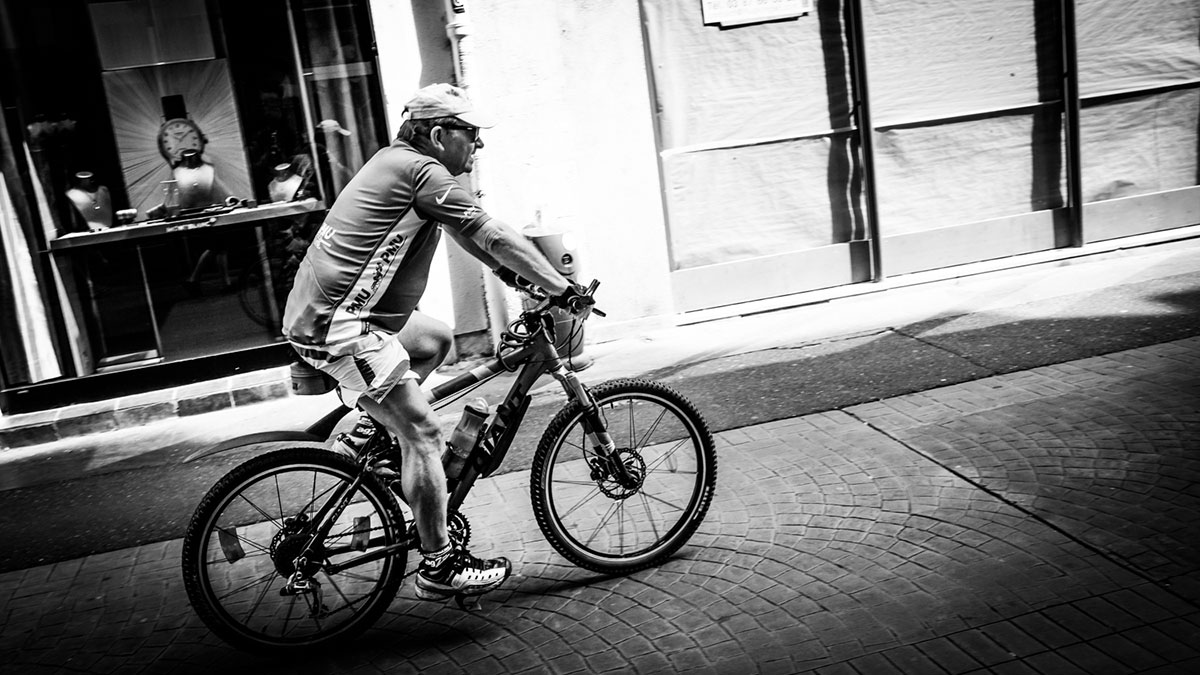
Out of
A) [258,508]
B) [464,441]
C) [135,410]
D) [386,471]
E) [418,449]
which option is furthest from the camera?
[135,410]

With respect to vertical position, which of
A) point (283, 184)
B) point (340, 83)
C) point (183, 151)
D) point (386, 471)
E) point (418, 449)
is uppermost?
point (340, 83)

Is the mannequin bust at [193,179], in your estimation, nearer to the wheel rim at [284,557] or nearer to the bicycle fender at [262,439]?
the bicycle fender at [262,439]

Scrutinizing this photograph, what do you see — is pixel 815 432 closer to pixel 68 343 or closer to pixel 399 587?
pixel 399 587

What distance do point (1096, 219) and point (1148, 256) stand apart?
57 centimetres

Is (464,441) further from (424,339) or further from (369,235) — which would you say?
(369,235)

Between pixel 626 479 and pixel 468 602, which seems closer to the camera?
Result: pixel 468 602

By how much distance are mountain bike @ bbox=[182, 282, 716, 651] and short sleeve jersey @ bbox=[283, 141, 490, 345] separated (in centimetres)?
41

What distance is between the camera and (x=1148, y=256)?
8852 mm

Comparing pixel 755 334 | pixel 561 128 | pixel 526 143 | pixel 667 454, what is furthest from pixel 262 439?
pixel 755 334

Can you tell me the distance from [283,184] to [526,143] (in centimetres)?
185

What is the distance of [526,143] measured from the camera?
7.79 meters

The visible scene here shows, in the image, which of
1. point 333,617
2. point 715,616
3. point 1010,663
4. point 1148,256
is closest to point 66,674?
point 333,617

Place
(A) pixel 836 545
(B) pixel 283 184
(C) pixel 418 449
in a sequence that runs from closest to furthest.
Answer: (C) pixel 418 449
(A) pixel 836 545
(B) pixel 283 184

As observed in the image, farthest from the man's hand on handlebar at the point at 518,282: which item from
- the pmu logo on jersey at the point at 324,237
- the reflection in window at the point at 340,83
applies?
the reflection in window at the point at 340,83
